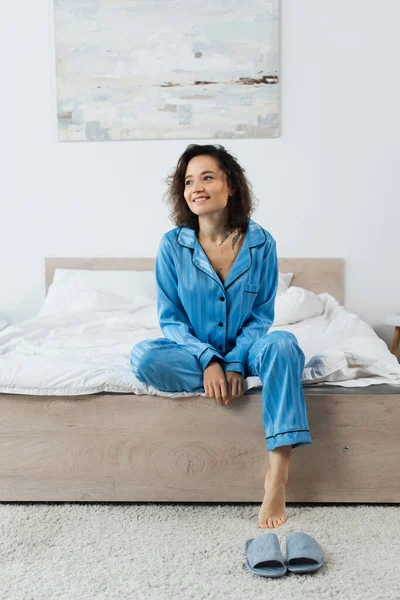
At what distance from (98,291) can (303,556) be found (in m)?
1.71

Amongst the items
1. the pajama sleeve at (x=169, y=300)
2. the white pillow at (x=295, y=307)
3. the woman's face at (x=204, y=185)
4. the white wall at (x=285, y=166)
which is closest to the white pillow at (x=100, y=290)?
the white pillow at (x=295, y=307)

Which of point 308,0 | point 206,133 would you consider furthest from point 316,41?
point 206,133

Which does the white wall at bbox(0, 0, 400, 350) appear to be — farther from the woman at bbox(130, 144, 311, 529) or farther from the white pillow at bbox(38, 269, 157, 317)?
the woman at bbox(130, 144, 311, 529)

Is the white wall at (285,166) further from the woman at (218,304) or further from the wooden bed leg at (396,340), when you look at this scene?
the woman at (218,304)

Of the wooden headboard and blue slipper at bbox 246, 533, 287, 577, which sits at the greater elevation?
the wooden headboard

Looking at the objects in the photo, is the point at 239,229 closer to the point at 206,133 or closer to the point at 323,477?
the point at 323,477

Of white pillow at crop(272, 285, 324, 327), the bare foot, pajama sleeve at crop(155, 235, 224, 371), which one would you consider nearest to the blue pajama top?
pajama sleeve at crop(155, 235, 224, 371)

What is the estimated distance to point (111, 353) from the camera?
2174mm

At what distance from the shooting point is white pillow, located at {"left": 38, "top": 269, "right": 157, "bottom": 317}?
2882 mm

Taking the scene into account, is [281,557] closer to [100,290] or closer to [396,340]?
[100,290]

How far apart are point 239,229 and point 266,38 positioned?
1569 mm

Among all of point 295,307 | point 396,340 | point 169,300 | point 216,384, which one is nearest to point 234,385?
point 216,384

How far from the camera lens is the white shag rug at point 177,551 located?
1.40 meters

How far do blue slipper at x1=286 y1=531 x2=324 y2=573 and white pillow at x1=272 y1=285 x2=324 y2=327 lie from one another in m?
1.35
